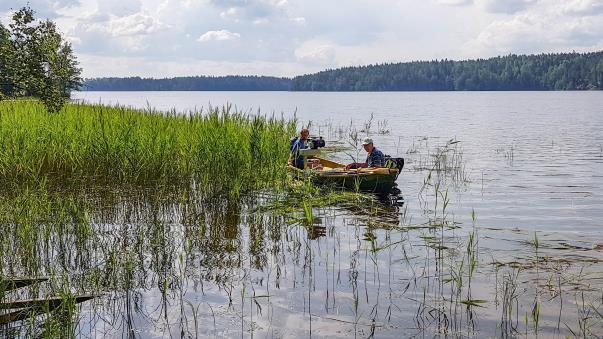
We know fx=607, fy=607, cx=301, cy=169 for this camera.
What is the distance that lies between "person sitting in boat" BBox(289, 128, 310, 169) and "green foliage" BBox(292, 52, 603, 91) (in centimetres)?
15070

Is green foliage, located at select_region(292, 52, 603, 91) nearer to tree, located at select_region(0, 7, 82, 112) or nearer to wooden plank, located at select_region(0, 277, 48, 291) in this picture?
tree, located at select_region(0, 7, 82, 112)

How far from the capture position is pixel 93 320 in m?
6.67

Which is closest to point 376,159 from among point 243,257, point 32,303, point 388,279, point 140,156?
point 140,156

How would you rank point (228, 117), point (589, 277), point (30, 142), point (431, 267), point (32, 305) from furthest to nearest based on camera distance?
point (228, 117) → point (30, 142) → point (431, 267) → point (589, 277) → point (32, 305)

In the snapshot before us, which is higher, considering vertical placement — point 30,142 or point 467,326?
point 30,142

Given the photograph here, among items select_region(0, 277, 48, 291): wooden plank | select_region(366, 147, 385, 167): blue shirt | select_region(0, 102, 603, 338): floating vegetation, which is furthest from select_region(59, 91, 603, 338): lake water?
select_region(366, 147, 385, 167): blue shirt

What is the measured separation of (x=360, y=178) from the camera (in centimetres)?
1471

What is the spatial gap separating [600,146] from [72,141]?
959 inches

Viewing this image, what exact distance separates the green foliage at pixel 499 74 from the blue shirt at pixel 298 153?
5935 inches

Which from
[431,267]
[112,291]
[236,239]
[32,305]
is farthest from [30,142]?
[431,267]

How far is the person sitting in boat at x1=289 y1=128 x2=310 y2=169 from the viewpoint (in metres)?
15.8

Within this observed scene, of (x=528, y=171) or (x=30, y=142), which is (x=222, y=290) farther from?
(x=528, y=171)

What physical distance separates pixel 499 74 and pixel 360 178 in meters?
169

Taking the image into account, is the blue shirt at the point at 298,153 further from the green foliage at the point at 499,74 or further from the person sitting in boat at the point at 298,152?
the green foliage at the point at 499,74
